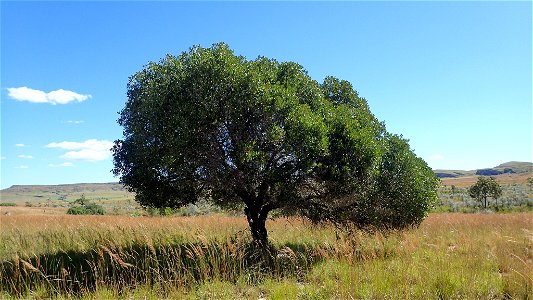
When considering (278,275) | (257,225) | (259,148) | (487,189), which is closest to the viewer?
(278,275)

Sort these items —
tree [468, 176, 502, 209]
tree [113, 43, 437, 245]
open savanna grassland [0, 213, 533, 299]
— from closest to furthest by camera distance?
1. open savanna grassland [0, 213, 533, 299]
2. tree [113, 43, 437, 245]
3. tree [468, 176, 502, 209]

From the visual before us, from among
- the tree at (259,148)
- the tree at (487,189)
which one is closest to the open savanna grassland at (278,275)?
the tree at (259,148)

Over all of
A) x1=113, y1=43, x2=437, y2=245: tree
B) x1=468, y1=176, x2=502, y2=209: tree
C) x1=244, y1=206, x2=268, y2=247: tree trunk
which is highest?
x1=113, y1=43, x2=437, y2=245: tree

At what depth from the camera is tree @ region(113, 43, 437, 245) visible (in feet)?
36.4

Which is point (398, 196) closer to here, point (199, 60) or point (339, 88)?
point (339, 88)

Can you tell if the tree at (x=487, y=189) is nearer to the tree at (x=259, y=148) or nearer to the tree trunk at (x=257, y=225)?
the tree at (x=259, y=148)

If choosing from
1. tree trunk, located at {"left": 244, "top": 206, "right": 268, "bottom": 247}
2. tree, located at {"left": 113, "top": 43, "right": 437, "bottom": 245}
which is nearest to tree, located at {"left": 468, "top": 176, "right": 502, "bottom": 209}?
tree, located at {"left": 113, "top": 43, "right": 437, "bottom": 245}

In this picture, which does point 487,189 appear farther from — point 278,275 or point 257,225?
point 278,275

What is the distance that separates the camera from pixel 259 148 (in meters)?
11.6

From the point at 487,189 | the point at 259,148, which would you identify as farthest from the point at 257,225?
the point at 487,189

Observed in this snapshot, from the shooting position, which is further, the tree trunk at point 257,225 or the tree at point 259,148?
the tree trunk at point 257,225

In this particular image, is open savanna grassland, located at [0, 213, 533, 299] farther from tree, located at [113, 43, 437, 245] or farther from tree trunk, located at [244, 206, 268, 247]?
tree, located at [113, 43, 437, 245]

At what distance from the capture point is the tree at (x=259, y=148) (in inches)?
436

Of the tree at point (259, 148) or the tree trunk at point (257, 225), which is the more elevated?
the tree at point (259, 148)
